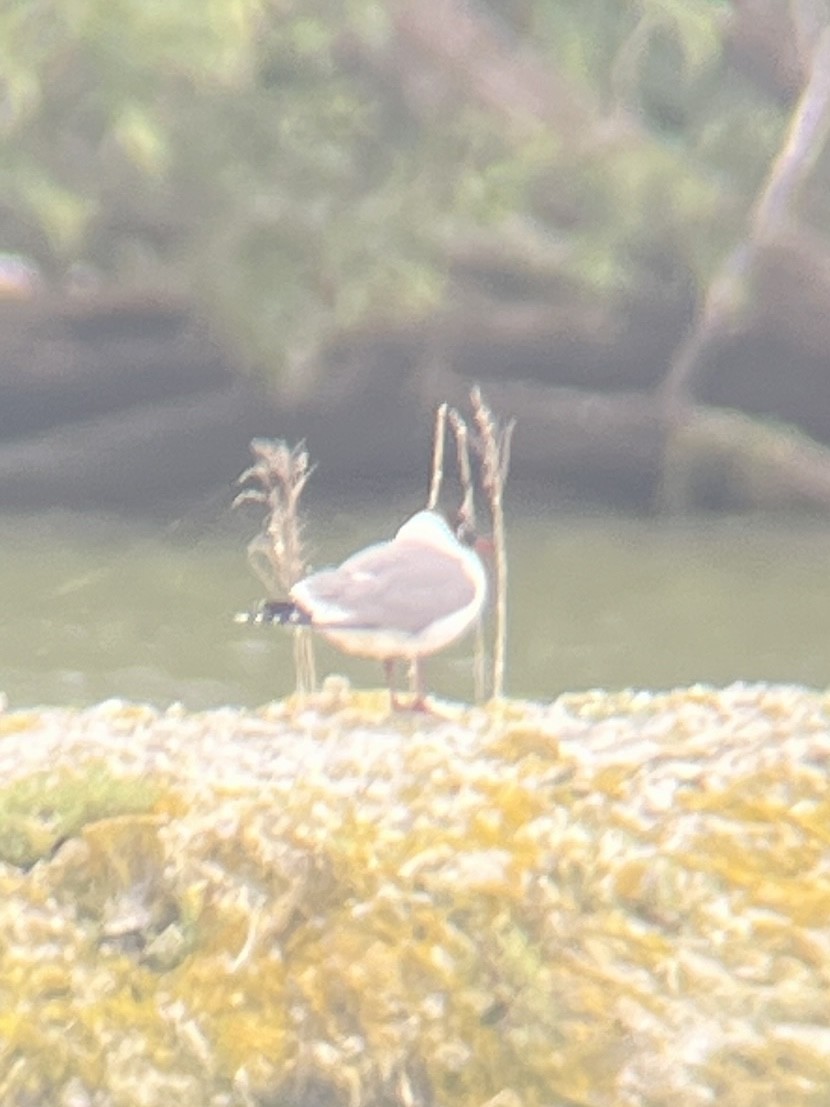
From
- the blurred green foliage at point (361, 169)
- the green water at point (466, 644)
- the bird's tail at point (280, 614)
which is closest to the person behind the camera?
the bird's tail at point (280, 614)

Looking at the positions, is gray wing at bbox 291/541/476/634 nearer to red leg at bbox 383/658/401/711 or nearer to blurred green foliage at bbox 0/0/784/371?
red leg at bbox 383/658/401/711

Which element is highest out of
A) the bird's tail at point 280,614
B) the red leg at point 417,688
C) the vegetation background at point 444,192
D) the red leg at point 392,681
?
the bird's tail at point 280,614

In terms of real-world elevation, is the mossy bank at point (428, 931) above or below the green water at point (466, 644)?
above

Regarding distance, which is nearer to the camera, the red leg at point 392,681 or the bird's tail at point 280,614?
the bird's tail at point 280,614

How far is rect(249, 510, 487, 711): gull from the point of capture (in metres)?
4.88

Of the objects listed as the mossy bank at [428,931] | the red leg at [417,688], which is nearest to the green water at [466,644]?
the red leg at [417,688]

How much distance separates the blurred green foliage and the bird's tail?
9271mm

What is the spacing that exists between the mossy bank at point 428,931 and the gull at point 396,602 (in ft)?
2.72

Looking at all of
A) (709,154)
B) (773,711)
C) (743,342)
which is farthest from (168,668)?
(773,711)

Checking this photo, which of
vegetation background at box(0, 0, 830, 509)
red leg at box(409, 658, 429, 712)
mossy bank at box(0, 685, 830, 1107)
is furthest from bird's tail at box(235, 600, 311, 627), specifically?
vegetation background at box(0, 0, 830, 509)

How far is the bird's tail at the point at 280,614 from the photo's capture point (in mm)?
4672

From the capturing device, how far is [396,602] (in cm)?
490

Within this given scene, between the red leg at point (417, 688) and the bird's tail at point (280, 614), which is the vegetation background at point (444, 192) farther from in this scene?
the bird's tail at point (280, 614)

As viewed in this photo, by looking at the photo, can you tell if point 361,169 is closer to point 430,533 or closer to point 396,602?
point 430,533
